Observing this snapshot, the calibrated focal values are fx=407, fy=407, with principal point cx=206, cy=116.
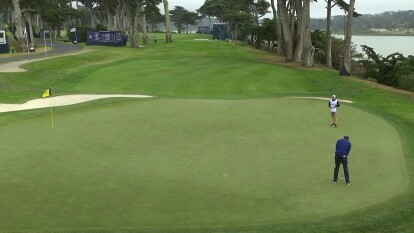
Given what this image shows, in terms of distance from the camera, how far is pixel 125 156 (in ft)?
53.4

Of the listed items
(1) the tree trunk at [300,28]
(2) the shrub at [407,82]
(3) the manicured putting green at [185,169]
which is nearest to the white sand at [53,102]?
(3) the manicured putting green at [185,169]

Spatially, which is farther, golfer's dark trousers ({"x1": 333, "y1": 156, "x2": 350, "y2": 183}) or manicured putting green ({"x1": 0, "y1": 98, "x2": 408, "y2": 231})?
golfer's dark trousers ({"x1": 333, "y1": 156, "x2": 350, "y2": 183})

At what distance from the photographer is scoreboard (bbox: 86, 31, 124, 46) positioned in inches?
3044

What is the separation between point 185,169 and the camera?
582 inches

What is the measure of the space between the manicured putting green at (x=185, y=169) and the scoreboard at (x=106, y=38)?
182 feet

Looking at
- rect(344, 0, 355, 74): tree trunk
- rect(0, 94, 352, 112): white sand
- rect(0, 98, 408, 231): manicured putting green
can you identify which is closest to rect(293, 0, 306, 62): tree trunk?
rect(344, 0, 355, 74): tree trunk

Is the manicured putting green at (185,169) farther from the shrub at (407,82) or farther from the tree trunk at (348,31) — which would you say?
the tree trunk at (348,31)

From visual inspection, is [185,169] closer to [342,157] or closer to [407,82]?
[342,157]

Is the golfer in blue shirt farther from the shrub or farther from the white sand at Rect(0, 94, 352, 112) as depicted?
the shrub

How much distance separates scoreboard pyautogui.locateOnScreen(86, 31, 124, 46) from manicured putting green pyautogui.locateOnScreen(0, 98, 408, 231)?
5538cm

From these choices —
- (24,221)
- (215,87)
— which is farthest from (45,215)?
(215,87)

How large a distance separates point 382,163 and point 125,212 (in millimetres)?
10342

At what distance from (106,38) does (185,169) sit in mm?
67658

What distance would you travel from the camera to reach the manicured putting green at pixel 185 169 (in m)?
11.4
